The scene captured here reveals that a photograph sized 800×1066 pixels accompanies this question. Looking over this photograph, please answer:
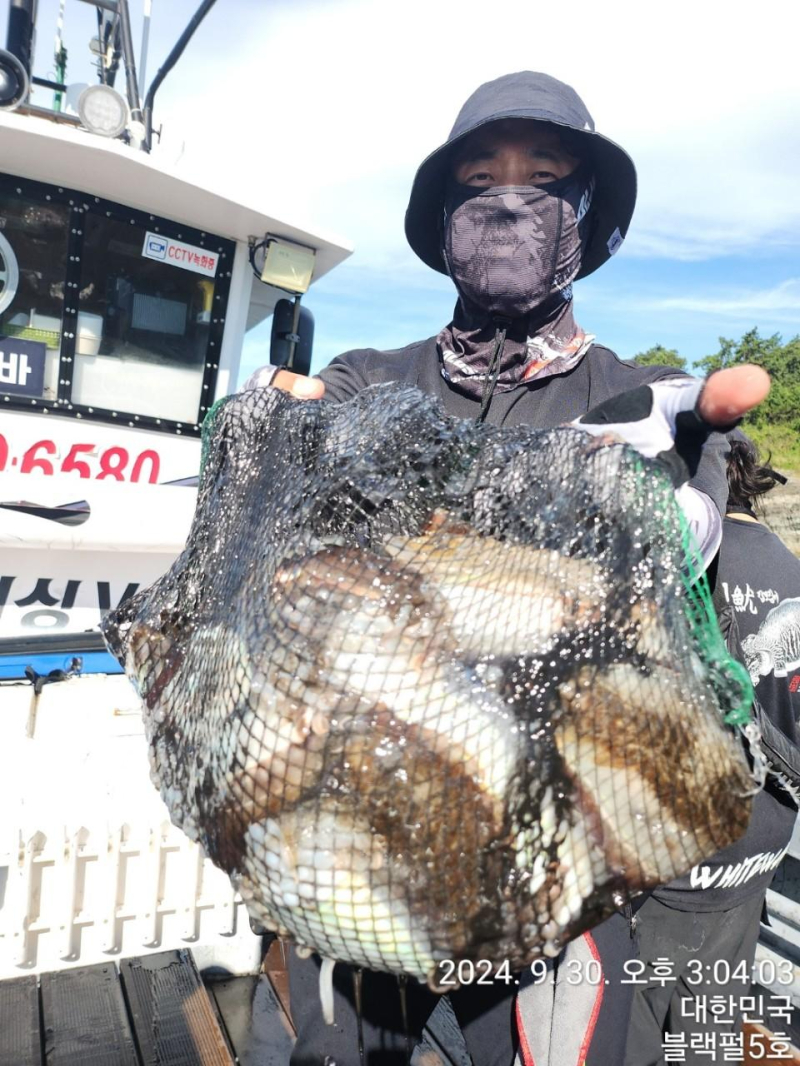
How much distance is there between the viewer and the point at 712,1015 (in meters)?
2.75

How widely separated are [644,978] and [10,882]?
2.08 meters

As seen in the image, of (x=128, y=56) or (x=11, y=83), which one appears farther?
(x=128, y=56)

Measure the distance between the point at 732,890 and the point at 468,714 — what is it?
2078mm

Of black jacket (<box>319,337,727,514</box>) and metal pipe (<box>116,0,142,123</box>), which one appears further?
metal pipe (<box>116,0,142,123</box>)

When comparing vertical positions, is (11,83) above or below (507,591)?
above

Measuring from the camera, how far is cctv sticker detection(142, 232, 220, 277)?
463 cm

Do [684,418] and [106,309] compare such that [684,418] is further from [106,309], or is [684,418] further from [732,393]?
[106,309]

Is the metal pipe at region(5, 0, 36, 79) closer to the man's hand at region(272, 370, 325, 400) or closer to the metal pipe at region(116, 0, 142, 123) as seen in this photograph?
the metal pipe at region(116, 0, 142, 123)

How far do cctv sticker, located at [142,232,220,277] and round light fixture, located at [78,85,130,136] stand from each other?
59 cm

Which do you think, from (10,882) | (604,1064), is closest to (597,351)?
(604,1064)

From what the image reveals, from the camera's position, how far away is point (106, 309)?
14.9 ft

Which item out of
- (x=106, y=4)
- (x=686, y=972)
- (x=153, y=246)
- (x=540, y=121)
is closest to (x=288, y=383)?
(x=540, y=121)

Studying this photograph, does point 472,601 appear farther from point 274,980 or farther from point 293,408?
point 274,980

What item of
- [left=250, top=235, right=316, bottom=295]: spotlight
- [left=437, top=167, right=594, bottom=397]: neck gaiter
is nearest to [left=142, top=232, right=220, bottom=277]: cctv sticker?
[left=250, top=235, right=316, bottom=295]: spotlight
